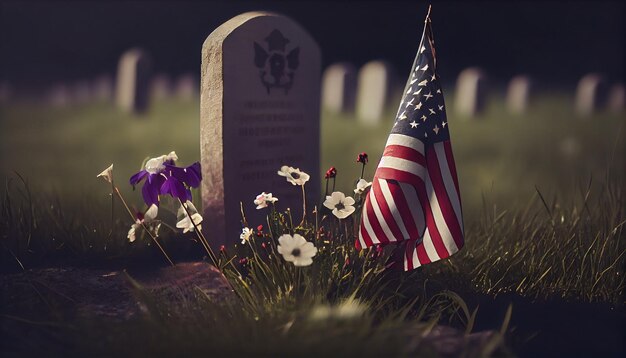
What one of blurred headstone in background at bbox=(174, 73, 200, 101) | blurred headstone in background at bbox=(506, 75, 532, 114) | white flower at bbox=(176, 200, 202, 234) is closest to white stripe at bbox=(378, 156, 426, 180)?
white flower at bbox=(176, 200, 202, 234)

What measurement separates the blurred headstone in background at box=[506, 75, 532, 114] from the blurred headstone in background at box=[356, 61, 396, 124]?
2.46 meters

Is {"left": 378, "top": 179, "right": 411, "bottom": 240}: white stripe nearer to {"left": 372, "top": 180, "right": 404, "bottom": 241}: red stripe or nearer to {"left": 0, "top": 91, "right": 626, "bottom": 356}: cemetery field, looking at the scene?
{"left": 372, "top": 180, "right": 404, "bottom": 241}: red stripe

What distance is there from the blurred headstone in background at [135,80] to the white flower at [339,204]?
8128 mm

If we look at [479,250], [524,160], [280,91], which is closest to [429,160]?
[479,250]

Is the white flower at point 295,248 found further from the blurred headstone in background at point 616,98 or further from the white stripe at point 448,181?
the blurred headstone in background at point 616,98

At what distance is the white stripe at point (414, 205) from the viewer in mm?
3424

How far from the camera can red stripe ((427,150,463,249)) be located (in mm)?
3367

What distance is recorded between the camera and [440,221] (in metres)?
3.40

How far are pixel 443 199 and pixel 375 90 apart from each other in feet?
→ 21.8

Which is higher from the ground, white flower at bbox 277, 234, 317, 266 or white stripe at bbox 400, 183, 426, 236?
white stripe at bbox 400, 183, 426, 236

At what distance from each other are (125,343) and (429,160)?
68.0 inches

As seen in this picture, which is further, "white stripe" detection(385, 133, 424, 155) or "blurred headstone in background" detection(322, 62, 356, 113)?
"blurred headstone in background" detection(322, 62, 356, 113)

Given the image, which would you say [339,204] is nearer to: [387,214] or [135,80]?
[387,214]

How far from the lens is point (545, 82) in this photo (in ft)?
40.6
